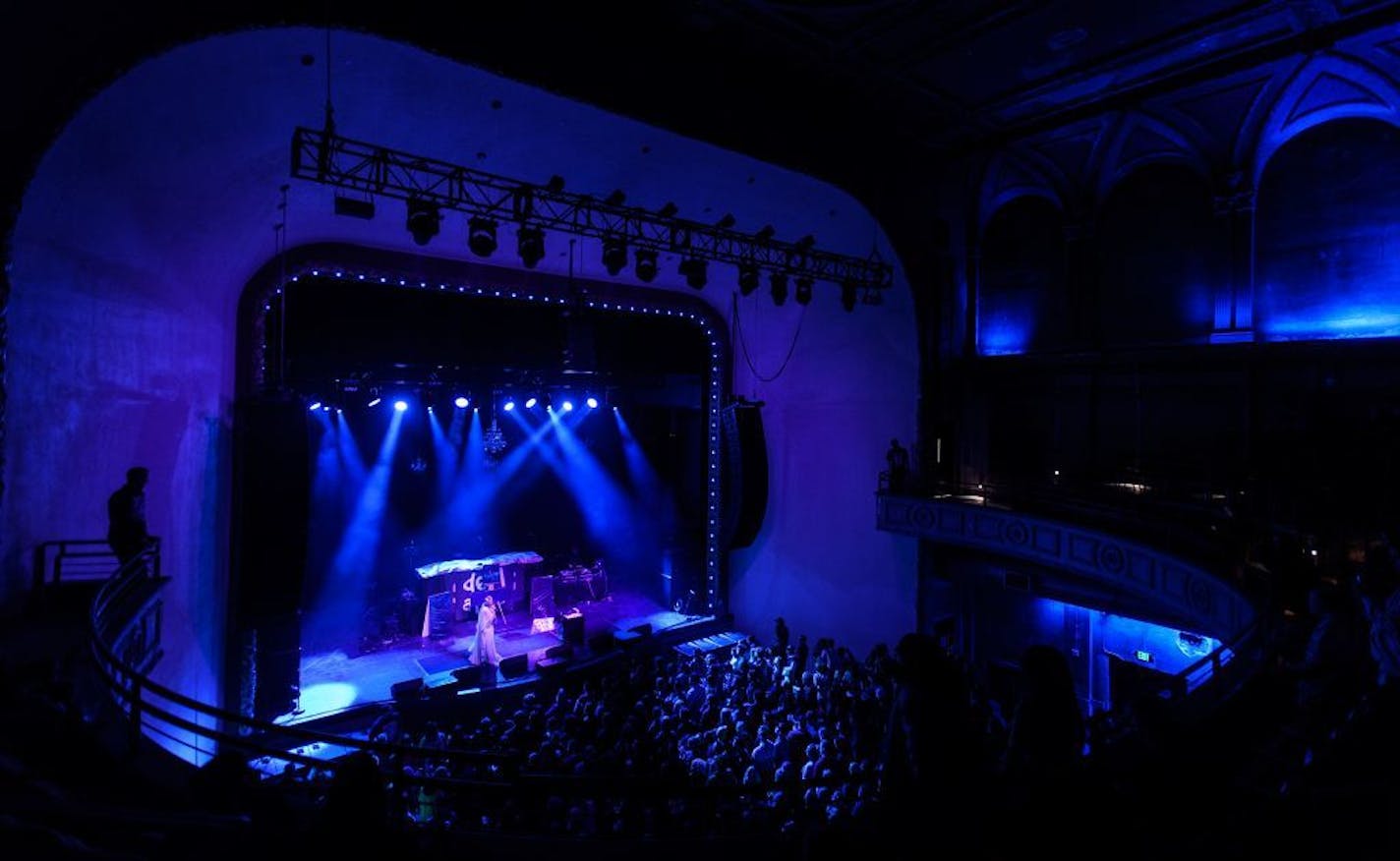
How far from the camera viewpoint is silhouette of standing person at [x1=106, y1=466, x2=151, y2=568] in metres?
6.30

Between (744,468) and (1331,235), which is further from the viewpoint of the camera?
(744,468)

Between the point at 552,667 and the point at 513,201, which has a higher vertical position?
the point at 513,201

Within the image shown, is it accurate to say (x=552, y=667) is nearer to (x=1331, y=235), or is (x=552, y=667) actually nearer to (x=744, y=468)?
(x=744, y=468)

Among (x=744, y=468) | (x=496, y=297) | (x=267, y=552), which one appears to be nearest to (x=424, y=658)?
(x=267, y=552)

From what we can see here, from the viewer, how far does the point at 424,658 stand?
14.1 meters

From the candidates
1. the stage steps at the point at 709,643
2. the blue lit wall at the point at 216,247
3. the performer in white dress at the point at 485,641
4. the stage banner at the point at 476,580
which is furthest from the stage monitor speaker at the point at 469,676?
the stage steps at the point at 709,643

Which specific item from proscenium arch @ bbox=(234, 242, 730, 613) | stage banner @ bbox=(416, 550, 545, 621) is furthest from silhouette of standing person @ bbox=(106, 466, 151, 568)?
stage banner @ bbox=(416, 550, 545, 621)

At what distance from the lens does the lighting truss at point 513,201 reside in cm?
732

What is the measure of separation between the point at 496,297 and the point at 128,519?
8.37 metres

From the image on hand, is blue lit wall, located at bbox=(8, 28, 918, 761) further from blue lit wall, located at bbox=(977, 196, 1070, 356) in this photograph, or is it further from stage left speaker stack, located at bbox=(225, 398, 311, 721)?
blue lit wall, located at bbox=(977, 196, 1070, 356)

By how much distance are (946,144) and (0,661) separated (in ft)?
46.4

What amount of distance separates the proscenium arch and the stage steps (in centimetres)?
69

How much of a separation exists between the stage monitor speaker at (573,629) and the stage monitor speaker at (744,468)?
3793 millimetres

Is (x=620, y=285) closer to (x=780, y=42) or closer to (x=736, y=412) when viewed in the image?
(x=736, y=412)
